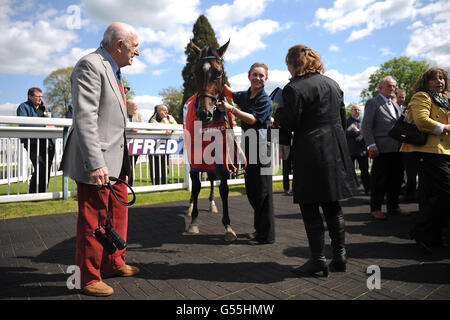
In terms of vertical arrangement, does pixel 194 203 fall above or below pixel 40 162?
below

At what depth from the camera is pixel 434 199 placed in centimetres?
350

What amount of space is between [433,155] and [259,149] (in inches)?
82.1

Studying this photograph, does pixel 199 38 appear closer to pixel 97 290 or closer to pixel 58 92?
pixel 58 92

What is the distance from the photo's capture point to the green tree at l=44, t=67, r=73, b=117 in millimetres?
46094

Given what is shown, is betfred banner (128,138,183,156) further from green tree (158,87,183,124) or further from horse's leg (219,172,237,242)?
green tree (158,87,183,124)

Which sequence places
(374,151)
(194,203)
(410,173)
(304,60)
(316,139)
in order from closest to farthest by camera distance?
(316,139)
(304,60)
(194,203)
(374,151)
(410,173)

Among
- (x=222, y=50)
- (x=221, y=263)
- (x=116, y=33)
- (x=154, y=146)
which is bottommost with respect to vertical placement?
(x=221, y=263)

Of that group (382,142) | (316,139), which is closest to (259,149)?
(316,139)

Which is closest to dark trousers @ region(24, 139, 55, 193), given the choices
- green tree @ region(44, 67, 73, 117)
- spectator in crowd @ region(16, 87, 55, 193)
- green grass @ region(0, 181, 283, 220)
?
spectator in crowd @ region(16, 87, 55, 193)

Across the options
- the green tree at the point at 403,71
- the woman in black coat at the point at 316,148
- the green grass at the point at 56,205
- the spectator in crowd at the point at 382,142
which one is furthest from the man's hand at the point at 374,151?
the green tree at the point at 403,71

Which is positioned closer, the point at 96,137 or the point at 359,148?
the point at 96,137

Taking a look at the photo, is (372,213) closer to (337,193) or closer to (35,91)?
(337,193)
